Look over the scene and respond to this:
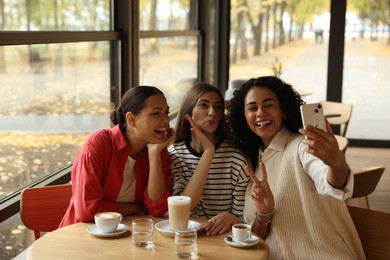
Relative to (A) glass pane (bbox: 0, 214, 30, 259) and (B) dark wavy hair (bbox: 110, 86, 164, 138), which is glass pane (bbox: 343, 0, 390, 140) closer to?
(A) glass pane (bbox: 0, 214, 30, 259)

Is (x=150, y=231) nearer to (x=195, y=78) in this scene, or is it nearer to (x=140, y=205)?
(x=140, y=205)

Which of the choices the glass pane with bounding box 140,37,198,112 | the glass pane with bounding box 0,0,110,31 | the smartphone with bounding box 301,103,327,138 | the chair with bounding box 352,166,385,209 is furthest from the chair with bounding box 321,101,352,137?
the smartphone with bounding box 301,103,327,138

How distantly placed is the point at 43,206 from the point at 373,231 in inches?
52.3

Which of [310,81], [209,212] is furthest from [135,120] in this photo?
[310,81]

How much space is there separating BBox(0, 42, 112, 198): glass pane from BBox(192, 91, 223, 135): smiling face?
893 mm

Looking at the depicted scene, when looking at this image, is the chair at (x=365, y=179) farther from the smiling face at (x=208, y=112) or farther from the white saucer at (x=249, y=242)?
the white saucer at (x=249, y=242)

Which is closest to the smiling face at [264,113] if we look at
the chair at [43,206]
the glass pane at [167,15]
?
the chair at [43,206]

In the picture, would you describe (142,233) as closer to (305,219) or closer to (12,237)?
(305,219)

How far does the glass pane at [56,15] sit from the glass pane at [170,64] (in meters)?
0.95

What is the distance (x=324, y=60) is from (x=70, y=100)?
4687mm

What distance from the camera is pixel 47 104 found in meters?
3.01

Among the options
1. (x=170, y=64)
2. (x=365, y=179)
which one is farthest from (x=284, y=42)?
(x=365, y=179)

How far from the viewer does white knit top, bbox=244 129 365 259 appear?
1.98 metres

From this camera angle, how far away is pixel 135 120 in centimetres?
216
